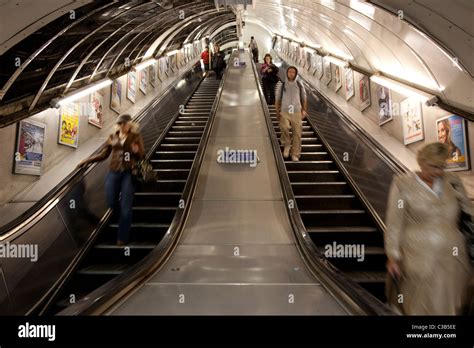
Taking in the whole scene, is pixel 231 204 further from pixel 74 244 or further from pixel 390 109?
pixel 390 109

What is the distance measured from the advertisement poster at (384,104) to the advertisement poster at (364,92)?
63cm

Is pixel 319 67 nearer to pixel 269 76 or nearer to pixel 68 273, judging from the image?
pixel 269 76

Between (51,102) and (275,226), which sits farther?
(51,102)

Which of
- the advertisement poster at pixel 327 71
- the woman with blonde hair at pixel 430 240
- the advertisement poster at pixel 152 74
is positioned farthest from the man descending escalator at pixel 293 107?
the advertisement poster at pixel 152 74

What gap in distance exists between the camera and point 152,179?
345cm

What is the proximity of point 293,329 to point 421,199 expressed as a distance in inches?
43.8

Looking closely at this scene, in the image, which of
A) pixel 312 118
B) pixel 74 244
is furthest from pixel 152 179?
pixel 312 118

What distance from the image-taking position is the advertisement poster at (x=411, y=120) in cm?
579

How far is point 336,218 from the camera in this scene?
12.8 feet

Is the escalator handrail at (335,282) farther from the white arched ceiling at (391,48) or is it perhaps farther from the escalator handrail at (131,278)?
the white arched ceiling at (391,48)

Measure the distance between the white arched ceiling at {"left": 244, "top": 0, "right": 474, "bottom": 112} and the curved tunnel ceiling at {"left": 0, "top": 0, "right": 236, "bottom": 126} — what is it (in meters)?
4.71

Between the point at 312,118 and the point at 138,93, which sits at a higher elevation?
the point at 138,93

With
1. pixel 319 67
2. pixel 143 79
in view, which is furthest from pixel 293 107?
pixel 319 67

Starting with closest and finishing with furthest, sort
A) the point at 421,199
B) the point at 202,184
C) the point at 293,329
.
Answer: the point at 293,329 < the point at 421,199 < the point at 202,184
